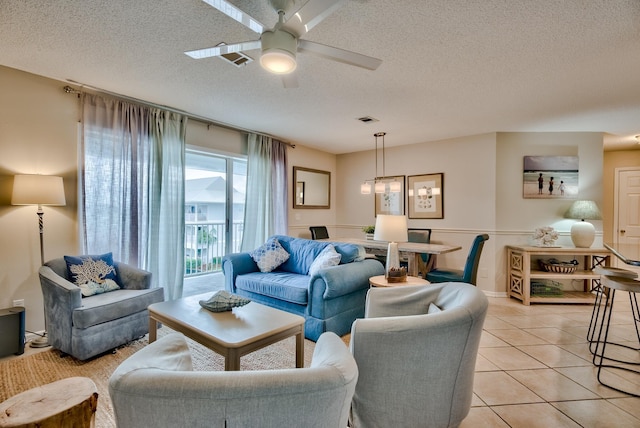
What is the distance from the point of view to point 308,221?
588 cm

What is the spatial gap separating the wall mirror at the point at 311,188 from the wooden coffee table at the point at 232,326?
133 inches

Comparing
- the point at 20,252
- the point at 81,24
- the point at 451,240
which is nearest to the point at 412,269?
the point at 451,240

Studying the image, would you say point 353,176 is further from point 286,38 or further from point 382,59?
point 286,38

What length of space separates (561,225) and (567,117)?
1634mm

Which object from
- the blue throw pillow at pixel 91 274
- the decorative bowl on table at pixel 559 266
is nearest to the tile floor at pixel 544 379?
the decorative bowl on table at pixel 559 266

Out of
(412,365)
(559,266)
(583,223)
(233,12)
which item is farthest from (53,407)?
(583,223)

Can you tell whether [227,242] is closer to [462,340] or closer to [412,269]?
[412,269]

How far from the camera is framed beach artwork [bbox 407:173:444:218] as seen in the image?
514 centimetres

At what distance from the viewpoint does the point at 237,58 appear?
2.42m

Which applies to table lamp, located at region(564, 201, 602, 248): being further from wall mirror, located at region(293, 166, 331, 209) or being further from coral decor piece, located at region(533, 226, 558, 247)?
wall mirror, located at region(293, 166, 331, 209)

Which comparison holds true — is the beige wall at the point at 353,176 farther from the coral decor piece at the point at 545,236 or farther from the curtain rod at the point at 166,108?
the coral decor piece at the point at 545,236

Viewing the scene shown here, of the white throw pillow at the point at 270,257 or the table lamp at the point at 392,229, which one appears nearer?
the table lamp at the point at 392,229

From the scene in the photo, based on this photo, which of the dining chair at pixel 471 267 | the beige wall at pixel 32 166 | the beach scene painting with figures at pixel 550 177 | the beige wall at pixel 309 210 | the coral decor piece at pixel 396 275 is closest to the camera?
the beige wall at pixel 32 166

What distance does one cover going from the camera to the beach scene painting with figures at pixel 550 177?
14.8ft
